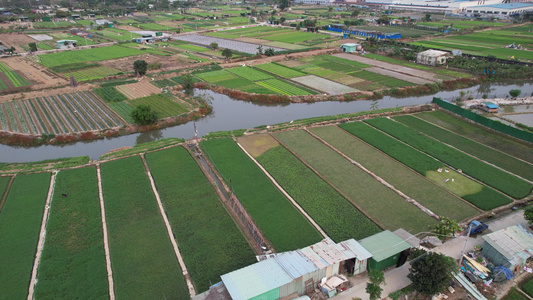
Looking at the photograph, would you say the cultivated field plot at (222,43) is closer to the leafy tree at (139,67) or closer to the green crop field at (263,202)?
the leafy tree at (139,67)

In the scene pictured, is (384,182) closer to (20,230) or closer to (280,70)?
(20,230)

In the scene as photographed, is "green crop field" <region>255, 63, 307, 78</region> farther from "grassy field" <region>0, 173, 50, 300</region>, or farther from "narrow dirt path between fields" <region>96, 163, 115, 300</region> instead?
"grassy field" <region>0, 173, 50, 300</region>

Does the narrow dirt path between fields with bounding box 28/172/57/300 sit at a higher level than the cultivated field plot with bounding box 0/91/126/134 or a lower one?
lower

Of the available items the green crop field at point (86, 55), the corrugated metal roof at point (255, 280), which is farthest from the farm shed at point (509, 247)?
the green crop field at point (86, 55)

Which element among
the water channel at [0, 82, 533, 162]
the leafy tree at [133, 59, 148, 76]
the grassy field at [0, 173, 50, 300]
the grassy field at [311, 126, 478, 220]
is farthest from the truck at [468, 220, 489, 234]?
the leafy tree at [133, 59, 148, 76]

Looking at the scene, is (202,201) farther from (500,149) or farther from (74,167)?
(500,149)

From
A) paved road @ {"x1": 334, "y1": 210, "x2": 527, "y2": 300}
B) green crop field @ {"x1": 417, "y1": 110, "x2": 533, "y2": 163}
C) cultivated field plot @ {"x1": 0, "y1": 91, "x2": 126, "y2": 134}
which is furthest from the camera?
cultivated field plot @ {"x1": 0, "y1": 91, "x2": 126, "y2": 134}
